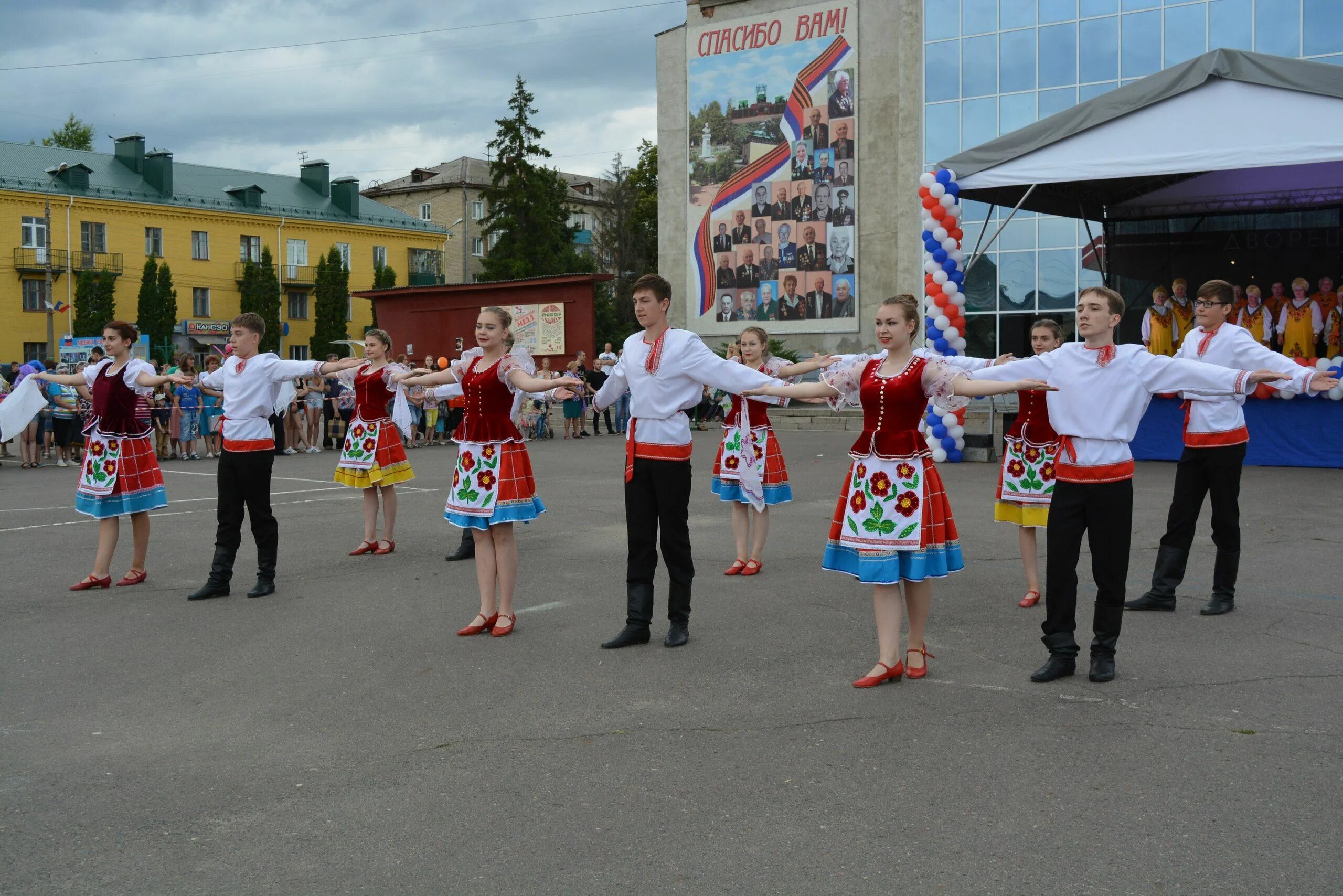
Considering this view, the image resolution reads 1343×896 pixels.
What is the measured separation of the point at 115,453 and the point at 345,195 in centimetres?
6489

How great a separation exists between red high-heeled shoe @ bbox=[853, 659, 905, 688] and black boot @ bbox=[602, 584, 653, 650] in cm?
145

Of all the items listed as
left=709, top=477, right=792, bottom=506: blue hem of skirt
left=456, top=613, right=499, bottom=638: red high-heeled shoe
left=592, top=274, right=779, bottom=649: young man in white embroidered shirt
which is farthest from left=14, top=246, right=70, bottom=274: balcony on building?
left=592, top=274, right=779, bottom=649: young man in white embroidered shirt

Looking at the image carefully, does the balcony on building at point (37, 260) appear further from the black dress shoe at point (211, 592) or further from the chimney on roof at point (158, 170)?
the black dress shoe at point (211, 592)

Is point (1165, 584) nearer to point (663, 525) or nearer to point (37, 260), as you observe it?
point (663, 525)

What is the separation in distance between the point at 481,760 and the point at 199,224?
6562 centimetres

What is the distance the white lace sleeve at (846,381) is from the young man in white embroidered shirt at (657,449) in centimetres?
Result: 88

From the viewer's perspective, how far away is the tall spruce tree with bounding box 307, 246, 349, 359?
214 ft

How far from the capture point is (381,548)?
1073cm

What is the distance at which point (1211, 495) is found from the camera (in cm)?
793

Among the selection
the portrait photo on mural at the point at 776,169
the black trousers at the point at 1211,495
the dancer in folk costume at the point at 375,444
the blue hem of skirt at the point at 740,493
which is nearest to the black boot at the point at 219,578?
the dancer in folk costume at the point at 375,444

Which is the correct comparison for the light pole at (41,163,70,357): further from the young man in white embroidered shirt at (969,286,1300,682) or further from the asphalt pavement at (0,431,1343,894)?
the young man in white embroidered shirt at (969,286,1300,682)

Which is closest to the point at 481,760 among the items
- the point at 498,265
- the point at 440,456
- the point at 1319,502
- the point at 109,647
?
the point at 109,647

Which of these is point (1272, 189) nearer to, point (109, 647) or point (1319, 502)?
point (1319, 502)

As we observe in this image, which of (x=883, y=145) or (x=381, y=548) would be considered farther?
(x=883, y=145)
